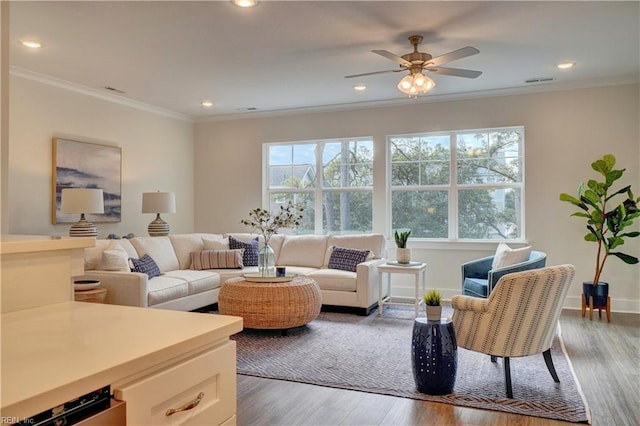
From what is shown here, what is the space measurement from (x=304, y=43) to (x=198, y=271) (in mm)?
2872

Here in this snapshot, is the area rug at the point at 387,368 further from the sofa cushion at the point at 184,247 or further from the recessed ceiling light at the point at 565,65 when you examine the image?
the recessed ceiling light at the point at 565,65

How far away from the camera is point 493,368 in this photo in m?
3.39

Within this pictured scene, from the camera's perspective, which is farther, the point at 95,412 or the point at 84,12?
the point at 84,12

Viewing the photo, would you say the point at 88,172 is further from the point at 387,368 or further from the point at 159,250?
the point at 387,368

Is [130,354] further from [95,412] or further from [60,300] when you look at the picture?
[60,300]

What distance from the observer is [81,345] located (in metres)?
0.99

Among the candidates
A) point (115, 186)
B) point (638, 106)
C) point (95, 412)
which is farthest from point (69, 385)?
point (638, 106)

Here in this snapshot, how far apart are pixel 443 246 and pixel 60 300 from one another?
5181 mm


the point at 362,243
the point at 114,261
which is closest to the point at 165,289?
the point at 114,261

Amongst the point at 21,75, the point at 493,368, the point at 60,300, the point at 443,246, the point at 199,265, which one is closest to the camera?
the point at 60,300

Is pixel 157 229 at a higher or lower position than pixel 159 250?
higher

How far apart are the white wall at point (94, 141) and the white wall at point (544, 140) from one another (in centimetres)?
152

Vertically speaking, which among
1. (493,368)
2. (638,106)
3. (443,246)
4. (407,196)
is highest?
(638,106)

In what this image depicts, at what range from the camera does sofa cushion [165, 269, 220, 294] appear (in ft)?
16.2
